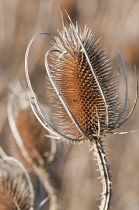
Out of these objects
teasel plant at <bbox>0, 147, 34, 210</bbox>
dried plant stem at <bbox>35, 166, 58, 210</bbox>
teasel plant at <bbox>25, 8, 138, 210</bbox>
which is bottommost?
dried plant stem at <bbox>35, 166, 58, 210</bbox>

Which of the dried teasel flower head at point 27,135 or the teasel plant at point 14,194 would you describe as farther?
the dried teasel flower head at point 27,135

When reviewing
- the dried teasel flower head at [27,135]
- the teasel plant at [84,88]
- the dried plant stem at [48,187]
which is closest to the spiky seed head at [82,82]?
the teasel plant at [84,88]

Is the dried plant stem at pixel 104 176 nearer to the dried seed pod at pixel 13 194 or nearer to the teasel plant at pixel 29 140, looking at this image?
the dried seed pod at pixel 13 194

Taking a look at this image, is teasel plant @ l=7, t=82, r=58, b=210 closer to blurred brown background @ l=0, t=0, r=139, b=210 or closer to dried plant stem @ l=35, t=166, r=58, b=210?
dried plant stem @ l=35, t=166, r=58, b=210

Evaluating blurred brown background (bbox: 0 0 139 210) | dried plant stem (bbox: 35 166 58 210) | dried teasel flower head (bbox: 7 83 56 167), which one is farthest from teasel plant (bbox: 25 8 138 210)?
blurred brown background (bbox: 0 0 139 210)

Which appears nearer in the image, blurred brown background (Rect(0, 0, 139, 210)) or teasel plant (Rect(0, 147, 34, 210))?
teasel plant (Rect(0, 147, 34, 210))

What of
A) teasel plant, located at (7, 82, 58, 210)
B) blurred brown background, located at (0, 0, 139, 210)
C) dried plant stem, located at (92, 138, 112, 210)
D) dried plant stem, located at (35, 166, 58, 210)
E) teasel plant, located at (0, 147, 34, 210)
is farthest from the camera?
blurred brown background, located at (0, 0, 139, 210)

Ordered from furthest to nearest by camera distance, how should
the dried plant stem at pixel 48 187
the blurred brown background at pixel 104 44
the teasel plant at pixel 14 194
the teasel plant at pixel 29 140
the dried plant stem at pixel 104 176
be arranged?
the blurred brown background at pixel 104 44, the teasel plant at pixel 29 140, the dried plant stem at pixel 48 187, the teasel plant at pixel 14 194, the dried plant stem at pixel 104 176

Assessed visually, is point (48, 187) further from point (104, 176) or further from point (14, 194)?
point (104, 176)
